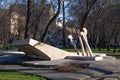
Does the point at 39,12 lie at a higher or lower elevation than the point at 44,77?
higher

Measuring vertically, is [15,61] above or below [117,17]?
below

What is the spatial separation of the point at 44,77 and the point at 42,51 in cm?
822

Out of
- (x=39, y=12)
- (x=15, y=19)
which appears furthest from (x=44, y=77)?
(x=15, y=19)

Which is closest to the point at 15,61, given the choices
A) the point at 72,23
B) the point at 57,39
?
the point at 72,23

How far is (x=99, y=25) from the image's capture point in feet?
224

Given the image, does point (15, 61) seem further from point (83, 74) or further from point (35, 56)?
point (83, 74)

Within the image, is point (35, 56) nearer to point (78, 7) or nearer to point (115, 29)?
point (78, 7)

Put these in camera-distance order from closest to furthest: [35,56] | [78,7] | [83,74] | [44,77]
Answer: [44,77] < [83,74] < [35,56] < [78,7]

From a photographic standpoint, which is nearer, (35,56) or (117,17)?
(35,56)

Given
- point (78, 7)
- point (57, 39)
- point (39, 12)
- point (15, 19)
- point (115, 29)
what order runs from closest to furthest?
point (39, 12), point (78, 7), point (115, 29), point (15, 19), point (57, 39)

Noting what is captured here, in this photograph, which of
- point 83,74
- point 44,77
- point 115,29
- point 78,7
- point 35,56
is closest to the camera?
point 44,77

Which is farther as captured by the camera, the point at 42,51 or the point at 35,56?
the point at 35,56

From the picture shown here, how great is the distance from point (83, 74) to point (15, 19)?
52779mm

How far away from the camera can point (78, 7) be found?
59906 mm
